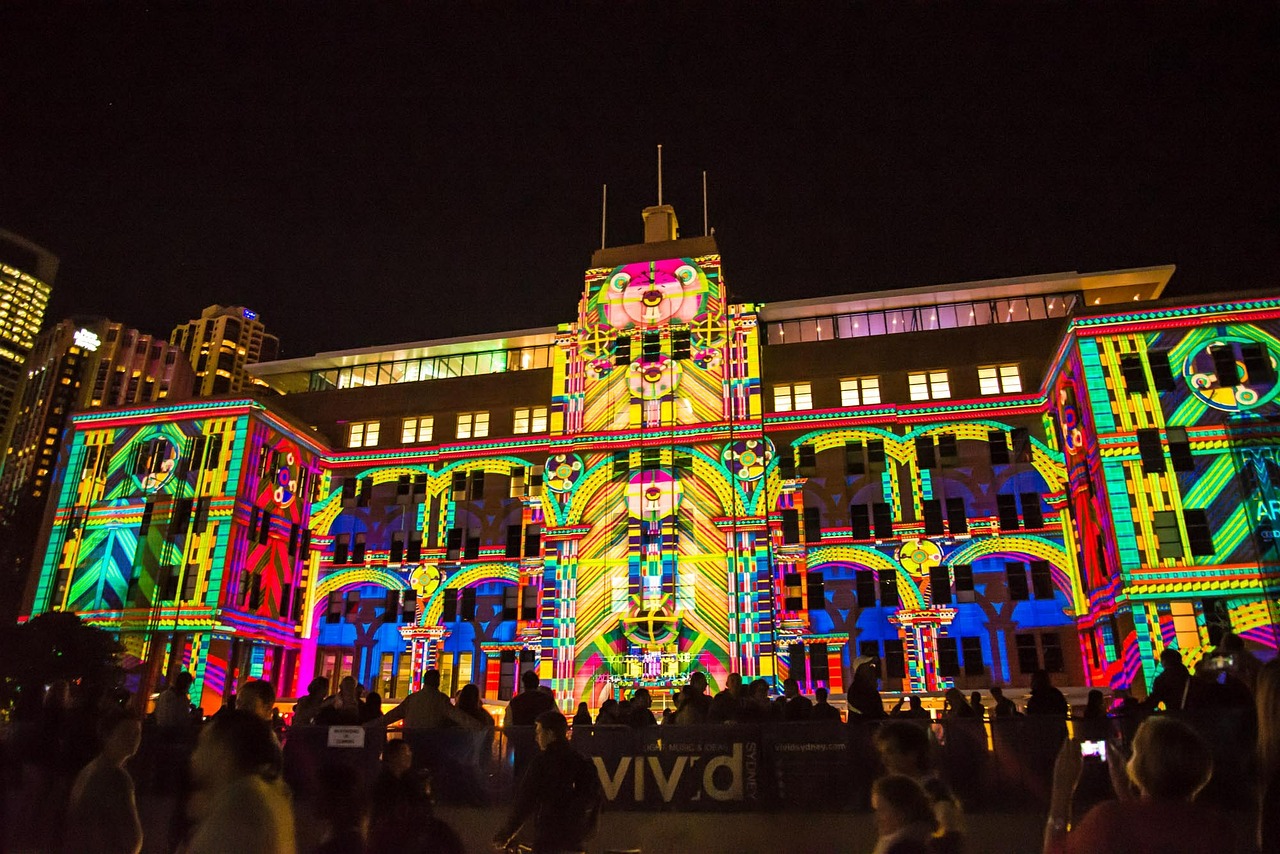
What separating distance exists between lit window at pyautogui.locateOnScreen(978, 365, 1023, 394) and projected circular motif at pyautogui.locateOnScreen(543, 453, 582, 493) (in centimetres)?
2270

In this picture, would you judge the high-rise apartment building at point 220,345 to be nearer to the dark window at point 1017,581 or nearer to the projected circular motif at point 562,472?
the projected circular motif at point 562,472

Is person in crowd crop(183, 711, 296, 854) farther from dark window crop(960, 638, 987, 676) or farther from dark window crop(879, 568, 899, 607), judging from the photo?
dark window crop(960, 638, 987, 676)

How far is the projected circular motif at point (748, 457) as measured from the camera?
4512 centimetres

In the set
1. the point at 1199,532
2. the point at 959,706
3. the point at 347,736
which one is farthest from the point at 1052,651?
the point at 347,736

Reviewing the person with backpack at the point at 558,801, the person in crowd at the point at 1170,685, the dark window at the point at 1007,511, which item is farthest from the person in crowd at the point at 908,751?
the dark window at the point at 1007,511

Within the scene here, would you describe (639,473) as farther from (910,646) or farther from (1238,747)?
(1238,747)

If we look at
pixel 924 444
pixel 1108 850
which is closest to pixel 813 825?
pixel 1108 850

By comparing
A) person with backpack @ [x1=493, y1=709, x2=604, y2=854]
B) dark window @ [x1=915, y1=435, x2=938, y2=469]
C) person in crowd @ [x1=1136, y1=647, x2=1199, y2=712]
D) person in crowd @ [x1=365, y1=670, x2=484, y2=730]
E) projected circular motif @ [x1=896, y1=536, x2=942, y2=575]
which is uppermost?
dark window @ [x1=915, y1=435, x2=938, y2=469]

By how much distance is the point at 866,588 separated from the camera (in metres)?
45.9

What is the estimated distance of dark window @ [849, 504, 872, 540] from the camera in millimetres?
46750

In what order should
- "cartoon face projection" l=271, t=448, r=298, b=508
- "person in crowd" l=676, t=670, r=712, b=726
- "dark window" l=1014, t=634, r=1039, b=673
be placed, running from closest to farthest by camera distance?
"person in crowd" l=676, t=670, r=712, b=726
"dark window" l=1014, t=634, r=1039, b=673
"cartoon face projection" l=271, t=448, r=298, b=508

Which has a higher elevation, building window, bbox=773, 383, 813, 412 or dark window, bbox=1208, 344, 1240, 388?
building window, bbox=773, 383, 813, 412

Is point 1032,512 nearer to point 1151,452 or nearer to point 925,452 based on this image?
point 925,452

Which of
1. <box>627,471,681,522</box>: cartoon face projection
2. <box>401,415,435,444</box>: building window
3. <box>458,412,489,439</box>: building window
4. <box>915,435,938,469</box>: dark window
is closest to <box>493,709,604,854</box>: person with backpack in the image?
<box>627,471,681,522</box>: cartoon face projection
